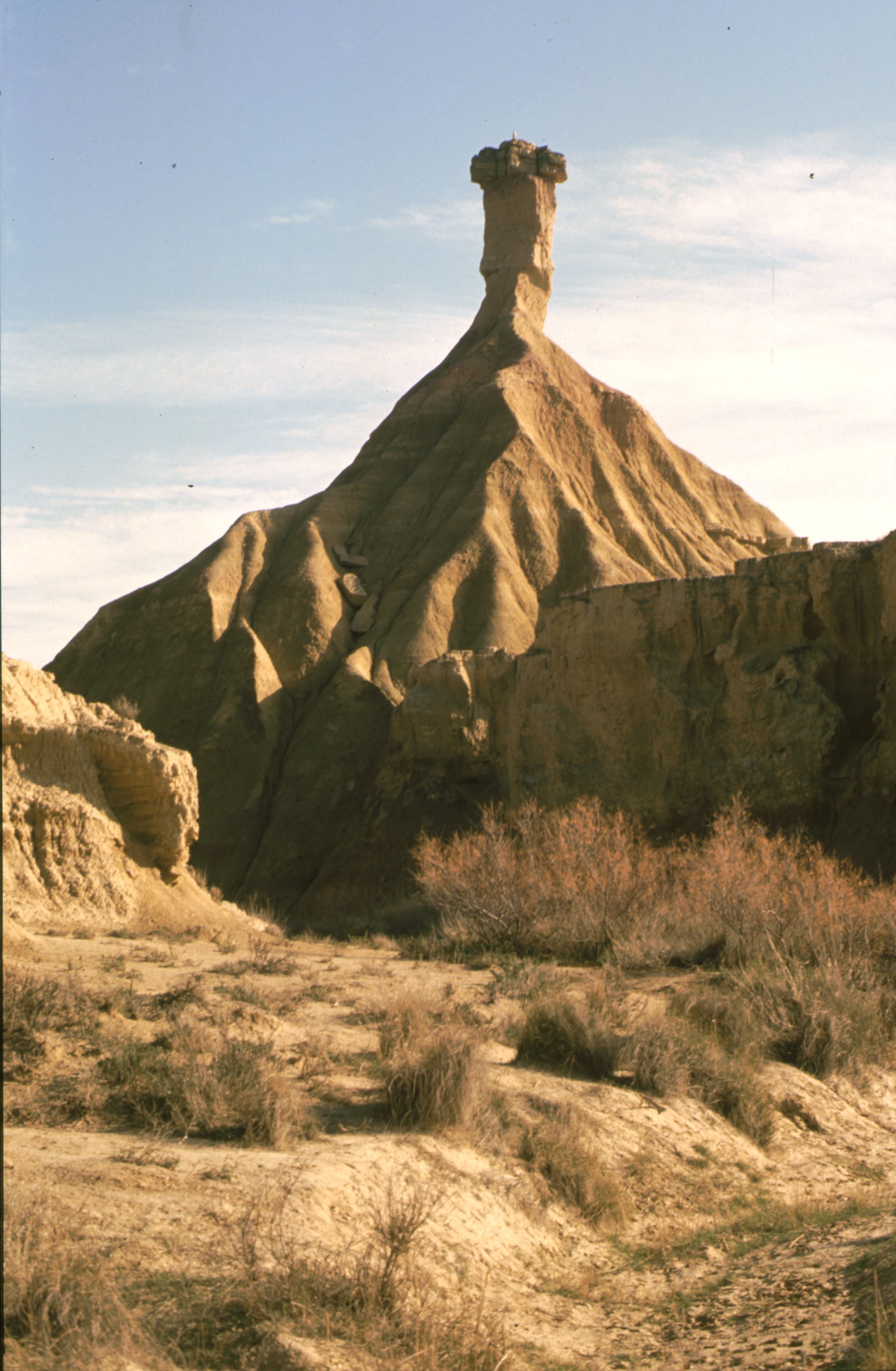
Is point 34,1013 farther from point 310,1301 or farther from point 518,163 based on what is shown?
point 518,163

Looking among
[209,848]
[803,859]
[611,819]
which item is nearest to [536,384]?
[209,848]

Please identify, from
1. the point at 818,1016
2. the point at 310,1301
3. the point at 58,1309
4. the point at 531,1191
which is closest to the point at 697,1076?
the point at 818,1016

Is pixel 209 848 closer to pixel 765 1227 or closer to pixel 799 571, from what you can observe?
pixel 799 571

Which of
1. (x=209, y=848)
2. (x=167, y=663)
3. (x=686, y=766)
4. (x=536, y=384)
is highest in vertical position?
(x=536, y=384)

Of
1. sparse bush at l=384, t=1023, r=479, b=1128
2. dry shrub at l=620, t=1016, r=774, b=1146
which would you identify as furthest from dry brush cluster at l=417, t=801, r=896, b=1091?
sparse bush at l=384, t=1023, r=479, b=1128

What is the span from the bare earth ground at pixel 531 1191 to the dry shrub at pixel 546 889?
232 inches

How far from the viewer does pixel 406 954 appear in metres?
19.8

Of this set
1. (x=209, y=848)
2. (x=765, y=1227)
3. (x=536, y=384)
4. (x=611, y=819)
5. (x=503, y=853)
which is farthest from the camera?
(x=536, y=384)

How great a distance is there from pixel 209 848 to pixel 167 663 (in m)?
10.4

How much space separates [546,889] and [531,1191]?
453 inches

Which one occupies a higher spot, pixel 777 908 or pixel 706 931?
pixel 777 908

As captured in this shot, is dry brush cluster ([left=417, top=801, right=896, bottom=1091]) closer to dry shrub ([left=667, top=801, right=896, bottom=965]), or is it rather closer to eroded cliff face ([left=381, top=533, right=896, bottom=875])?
dry shrub ([left=667, top=801, right=896, bottom=965])

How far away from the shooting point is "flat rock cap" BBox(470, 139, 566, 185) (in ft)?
216

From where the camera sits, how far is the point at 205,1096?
29.5 ft
